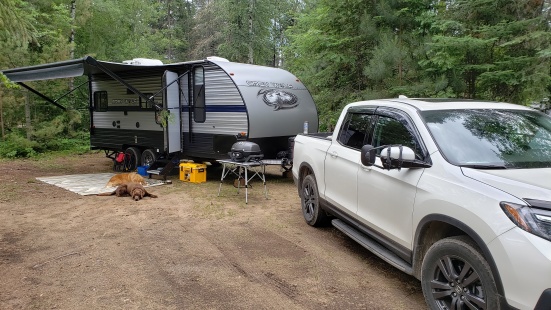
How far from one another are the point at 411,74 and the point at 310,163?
4399 mm

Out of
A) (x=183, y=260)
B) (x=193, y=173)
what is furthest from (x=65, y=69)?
(x=183, y=260)

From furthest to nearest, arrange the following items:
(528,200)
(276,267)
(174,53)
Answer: (174,53), (276,267), (528,200)

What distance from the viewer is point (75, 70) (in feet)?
28.1

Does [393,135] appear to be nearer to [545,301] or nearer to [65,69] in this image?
[545,301]

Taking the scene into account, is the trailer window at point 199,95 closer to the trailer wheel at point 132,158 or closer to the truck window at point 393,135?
the trailer wheel at point 132,158

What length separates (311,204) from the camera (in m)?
5.73

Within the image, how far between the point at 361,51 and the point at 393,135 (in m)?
6.65

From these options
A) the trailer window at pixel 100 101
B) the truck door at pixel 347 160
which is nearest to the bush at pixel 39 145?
the trailer window at pixel 100 101

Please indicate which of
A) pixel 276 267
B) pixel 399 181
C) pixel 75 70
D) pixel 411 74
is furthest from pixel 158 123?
pixel 399 181

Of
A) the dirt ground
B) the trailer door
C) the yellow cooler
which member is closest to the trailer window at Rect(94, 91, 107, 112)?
the trailer door

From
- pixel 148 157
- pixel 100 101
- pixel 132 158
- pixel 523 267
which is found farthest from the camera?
pixel 100 101

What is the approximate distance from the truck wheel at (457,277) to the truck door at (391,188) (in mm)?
382

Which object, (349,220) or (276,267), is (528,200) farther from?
(276,267)

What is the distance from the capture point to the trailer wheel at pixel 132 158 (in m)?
11.1
